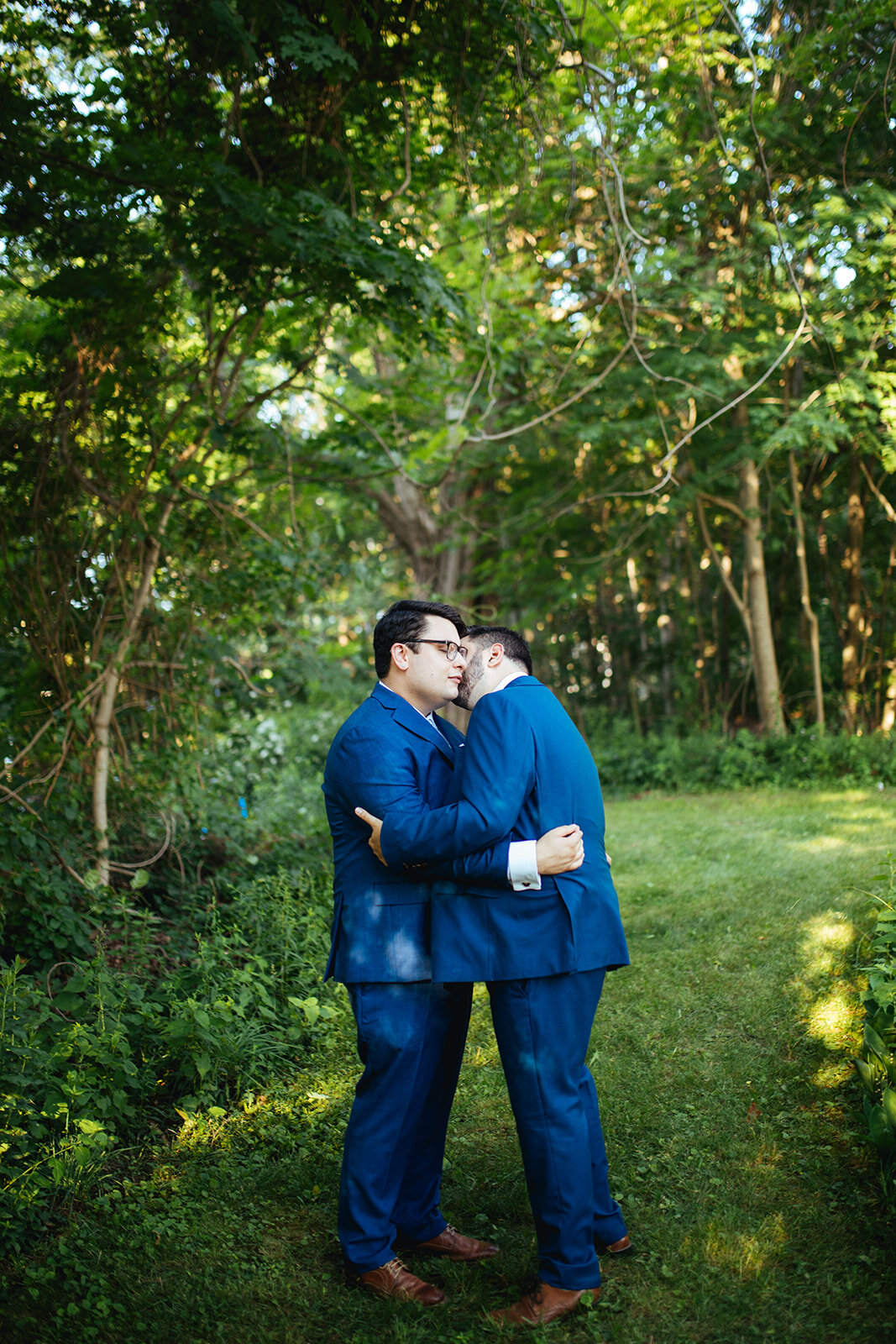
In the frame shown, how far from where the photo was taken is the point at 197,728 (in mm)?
5711

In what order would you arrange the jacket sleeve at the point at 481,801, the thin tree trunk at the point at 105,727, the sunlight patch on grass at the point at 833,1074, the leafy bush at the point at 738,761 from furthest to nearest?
the leafy bush at the point at 738,761 → the thin tree trunk at the point at 105,727 → the sunlight patch on grass at the point at 833,1074 → the jacket sleeve at the point at 481,801

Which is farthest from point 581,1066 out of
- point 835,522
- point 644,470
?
point 835,522

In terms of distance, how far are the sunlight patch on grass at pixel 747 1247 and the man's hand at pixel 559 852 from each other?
128 centimetres

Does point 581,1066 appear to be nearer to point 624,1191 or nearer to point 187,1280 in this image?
point 624,1191

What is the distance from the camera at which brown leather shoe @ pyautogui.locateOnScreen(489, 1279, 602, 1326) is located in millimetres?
2367

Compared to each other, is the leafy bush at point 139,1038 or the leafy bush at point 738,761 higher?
the leafy bush at point 738,761

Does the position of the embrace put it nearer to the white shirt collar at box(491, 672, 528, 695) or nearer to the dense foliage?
the white shirt collar at box(491, 672, 528, 695)

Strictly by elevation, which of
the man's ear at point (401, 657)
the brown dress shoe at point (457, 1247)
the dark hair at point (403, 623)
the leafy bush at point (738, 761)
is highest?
the dark hair at point (403, 623)

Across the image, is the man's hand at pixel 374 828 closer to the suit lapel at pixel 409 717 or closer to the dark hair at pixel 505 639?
the suit lapel at pixel 409 717

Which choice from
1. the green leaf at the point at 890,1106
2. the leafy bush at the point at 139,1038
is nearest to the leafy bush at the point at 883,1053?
the green leaf at the point at 890,1106

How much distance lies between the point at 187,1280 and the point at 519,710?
1976 millimetres

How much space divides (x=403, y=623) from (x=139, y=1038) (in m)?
2.25

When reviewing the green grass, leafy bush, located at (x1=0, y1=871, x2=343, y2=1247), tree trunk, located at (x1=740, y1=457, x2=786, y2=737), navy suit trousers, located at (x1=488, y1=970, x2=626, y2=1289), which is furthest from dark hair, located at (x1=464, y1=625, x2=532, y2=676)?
tree trunk, located at (x1=740, y1=457, x2=786, y2=737)

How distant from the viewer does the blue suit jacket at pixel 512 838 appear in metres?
2.39
